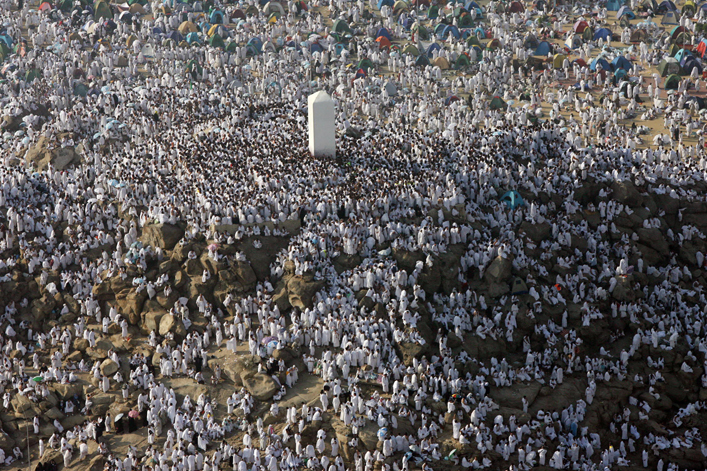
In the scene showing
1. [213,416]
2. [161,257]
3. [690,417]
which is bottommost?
[690,417]

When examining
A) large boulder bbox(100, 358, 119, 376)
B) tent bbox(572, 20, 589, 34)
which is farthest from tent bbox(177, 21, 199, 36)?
large boulder bbox(100, 358, 119, 376)

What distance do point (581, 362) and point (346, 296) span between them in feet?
30.4

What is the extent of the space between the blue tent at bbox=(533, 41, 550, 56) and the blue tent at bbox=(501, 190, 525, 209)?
69.5ft

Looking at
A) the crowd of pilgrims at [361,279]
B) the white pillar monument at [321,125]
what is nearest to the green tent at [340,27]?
the crowd of pilgrims at [361,279]

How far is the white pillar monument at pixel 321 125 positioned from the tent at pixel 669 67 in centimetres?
2259

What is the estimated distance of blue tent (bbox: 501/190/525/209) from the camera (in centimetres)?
4003

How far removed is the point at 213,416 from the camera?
32.8 meters

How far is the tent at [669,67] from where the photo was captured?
54.1 meters

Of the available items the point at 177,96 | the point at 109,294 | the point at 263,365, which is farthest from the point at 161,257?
the point at 177,96

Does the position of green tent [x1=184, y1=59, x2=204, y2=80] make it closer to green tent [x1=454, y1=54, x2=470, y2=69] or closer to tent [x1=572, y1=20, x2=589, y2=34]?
green tent [x1=454, y1=54, x2=470, y2=69]

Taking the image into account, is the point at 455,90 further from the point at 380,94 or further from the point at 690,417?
Answer: the point at 690,417

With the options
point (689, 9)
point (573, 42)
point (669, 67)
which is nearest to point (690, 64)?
point (669, 67)

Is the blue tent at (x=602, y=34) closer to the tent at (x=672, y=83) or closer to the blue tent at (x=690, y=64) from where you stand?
the blue tent at (x=690, y=64)

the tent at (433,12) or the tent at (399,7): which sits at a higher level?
the tent at (399,7)
